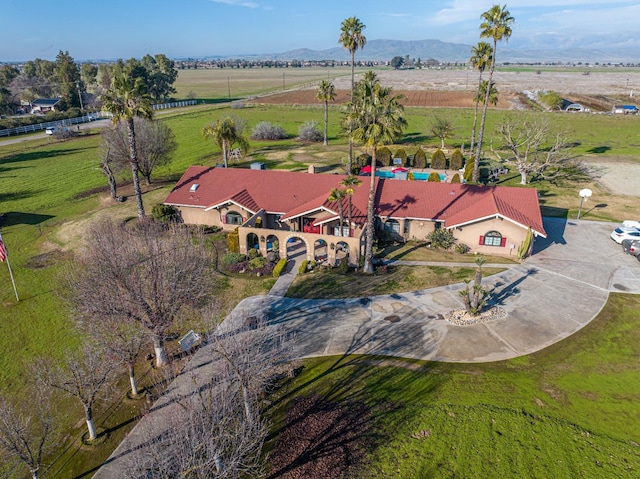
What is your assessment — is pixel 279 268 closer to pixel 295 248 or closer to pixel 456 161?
pixel 295 248

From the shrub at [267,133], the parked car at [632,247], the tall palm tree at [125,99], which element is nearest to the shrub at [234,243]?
the tall palm tree at [125,99]

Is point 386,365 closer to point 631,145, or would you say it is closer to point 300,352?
point 300,352

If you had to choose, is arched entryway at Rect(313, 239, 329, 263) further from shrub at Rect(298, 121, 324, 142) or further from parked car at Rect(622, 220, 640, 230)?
shrub at Rect(298, 121, 324, 142)

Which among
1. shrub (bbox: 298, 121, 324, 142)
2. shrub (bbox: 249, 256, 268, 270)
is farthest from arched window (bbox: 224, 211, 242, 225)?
shrub (bbox: 298, 121, 324, 142)

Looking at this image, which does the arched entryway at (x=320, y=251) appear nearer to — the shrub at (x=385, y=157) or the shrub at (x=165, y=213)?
the shrub at (x=165, y=213)

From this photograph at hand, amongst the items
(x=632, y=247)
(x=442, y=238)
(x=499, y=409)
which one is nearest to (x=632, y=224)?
(x=632, y=247)

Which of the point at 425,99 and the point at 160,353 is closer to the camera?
the point at 160,353
